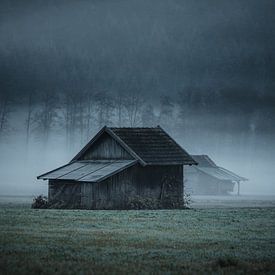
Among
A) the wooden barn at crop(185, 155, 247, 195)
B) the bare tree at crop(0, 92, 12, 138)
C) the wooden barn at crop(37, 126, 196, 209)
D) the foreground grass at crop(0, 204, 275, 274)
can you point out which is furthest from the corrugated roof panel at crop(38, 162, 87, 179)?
the bare tree at crop(0, 92, 12, 138)

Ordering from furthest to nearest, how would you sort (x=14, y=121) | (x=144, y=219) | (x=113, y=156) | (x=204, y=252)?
1. (x=14, y=121)
2. (x=113, y=156)
3. (x=144, y=219)
4. (x=204, y=252)

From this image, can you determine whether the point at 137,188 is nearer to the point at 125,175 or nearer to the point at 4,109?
the point at 125,175

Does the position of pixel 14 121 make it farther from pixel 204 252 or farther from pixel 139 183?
pixel 204 252

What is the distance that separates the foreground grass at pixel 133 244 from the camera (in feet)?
72.3

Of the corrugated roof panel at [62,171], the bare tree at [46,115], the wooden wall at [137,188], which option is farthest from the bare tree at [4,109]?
the wooden wall at [137,188]

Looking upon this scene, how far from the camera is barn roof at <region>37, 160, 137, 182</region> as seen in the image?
165ft

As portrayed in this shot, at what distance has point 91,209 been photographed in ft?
167

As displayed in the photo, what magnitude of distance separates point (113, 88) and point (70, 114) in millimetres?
34536

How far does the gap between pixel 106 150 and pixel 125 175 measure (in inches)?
153

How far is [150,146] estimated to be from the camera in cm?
5388

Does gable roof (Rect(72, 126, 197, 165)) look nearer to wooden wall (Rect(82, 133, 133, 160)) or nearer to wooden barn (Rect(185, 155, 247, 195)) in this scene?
wooden wall (Rect(82, 133, 133, 160))

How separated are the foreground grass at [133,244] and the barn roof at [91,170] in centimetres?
914

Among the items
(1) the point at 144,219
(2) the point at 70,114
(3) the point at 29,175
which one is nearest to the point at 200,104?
(2) the point at 70,114

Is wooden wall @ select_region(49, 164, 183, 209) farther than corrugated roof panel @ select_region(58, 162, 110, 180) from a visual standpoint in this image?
No
